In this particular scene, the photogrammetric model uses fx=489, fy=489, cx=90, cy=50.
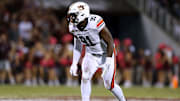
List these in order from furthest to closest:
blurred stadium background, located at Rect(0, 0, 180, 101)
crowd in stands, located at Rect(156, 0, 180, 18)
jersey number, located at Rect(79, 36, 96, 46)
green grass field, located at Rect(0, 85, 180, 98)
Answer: crowd in stands, located at Rect(156, 0, 180, 18) < blurred stadium background, located at Rect(0, 0, 180, 101) < green grass field, located at Rect(0, 85, 180, 98) < jersey number, located at Rect(79, 36, 96, 46)

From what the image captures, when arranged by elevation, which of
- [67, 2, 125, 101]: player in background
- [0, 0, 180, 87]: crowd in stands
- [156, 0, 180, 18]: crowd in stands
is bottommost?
[0, 0, 180, 87]: crowd in stands

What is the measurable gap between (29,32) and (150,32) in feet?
19.2

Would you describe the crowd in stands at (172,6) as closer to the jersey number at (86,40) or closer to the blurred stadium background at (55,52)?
the blurred stadium background at (55,52)

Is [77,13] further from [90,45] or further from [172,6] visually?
[172,6]

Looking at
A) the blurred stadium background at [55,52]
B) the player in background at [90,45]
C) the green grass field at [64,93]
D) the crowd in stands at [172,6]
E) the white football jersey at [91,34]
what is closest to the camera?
the player in background at [90,45]

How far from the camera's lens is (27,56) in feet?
62.0

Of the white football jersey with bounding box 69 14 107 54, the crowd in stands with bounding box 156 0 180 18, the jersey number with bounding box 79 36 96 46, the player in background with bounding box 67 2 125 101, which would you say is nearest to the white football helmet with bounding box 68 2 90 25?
the player in background with bounding box 67 2 125 101

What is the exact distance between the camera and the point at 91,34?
8.54m

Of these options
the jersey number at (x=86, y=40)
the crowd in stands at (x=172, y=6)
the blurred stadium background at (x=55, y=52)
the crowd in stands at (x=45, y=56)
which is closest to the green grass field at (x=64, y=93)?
the blurred stadium background at (x=55, y=52)

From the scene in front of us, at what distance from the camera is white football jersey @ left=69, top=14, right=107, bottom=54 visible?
8.45 metres

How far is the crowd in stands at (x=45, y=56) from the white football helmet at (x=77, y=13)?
10309 millimetres

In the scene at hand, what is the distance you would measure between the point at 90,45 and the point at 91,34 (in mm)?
262

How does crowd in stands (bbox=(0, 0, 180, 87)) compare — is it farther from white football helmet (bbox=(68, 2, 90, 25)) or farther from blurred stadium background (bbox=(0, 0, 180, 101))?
white football helmet (bbox=(68, 2, 90, 25))

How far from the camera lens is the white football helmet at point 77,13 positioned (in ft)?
26.9
